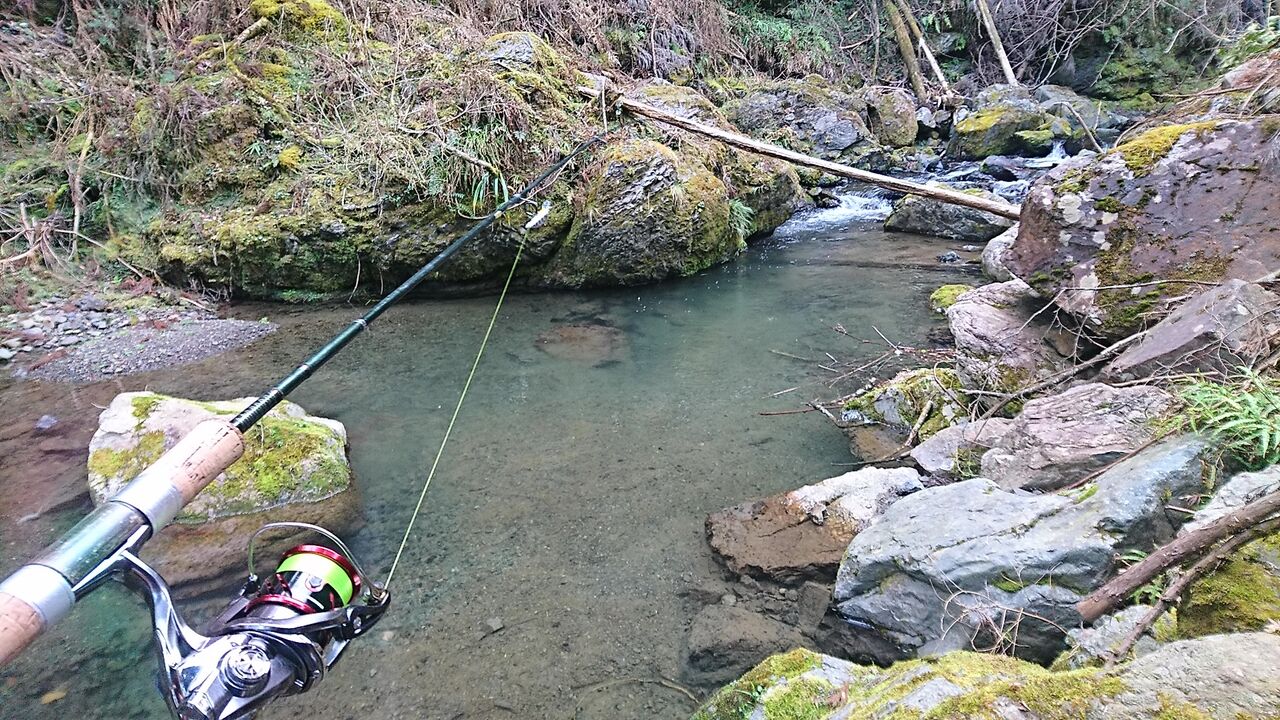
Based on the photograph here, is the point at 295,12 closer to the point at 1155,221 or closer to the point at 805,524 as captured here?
the point at 805,524

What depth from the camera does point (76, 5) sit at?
25.2 feet

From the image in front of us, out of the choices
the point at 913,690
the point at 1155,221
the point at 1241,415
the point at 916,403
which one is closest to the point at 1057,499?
the point at 1241,415

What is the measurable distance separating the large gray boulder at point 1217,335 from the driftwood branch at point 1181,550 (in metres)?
1.37

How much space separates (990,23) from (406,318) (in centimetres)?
1345

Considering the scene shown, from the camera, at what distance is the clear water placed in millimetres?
2486

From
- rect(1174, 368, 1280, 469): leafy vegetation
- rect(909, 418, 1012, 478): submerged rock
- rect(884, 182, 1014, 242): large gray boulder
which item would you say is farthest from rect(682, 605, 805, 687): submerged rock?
rect(884, 182, 1014, 242): large gray boulder

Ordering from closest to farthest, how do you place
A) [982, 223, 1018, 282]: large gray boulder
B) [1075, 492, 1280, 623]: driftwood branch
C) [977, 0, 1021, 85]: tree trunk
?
[1075, 492, 1280, 623]: driftwood branch
[982, 223, 1018, 282]: large gray boulder
[977, 0, 1021, 85]: tree trunk

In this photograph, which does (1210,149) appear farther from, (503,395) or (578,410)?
Result: (503,395)

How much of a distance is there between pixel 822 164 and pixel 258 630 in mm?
5306

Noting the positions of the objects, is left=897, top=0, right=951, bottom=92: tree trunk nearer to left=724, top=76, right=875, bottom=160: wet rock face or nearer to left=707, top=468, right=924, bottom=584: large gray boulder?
left=724, top=76, right=875, bottom=160: wet rock face

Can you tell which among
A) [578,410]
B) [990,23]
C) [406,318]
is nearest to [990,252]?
[578,410]

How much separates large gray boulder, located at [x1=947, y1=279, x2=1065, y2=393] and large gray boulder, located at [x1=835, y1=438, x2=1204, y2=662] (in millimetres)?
1530

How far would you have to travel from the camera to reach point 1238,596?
136 cm

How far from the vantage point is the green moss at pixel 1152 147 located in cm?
355
